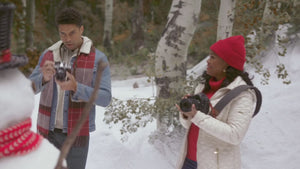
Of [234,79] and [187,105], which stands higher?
[234,79]

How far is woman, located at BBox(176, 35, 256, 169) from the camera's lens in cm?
178

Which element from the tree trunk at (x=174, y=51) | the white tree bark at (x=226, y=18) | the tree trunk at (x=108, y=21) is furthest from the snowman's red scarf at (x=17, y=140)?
the tree trunk at (x=108, y=21)

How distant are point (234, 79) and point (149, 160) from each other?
199 cm

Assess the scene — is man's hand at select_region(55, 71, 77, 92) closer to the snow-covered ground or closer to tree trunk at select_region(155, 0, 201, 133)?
tree trunk at select_region(155, 0, 201, 133)

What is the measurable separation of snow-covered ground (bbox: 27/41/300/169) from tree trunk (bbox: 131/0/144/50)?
6.93m

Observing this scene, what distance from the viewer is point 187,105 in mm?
1853

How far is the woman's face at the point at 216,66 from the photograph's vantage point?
1.96 meters

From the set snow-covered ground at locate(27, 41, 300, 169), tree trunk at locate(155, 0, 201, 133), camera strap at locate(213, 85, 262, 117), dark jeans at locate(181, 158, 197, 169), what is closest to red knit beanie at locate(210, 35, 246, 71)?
camera strap at locate(213, 85, 262, 117)

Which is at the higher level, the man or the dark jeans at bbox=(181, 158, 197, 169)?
the man

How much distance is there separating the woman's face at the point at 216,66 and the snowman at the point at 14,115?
1.32 meters

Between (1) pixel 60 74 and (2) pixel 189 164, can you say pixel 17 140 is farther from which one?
(2) pixel 189 164

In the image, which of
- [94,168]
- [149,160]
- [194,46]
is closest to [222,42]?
[149,160]

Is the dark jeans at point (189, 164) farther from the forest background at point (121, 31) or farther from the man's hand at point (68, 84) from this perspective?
the forest background at point (121, 31)

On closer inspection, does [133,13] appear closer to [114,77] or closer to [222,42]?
[114,77]
